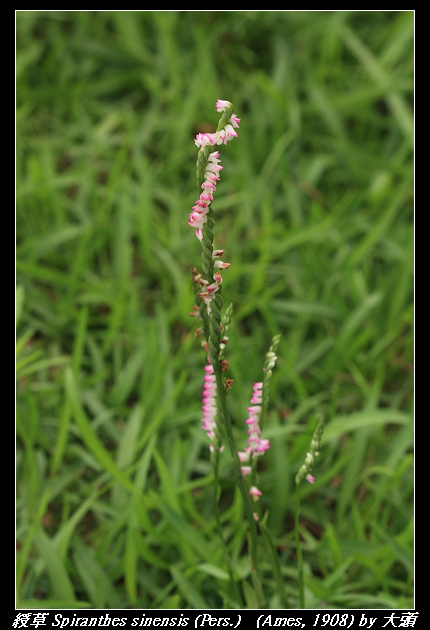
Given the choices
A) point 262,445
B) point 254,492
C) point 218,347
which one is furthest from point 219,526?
point 218,347

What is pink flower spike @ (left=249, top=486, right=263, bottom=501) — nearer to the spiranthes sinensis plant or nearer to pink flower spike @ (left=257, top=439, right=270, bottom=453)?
the spiranthes sinensis plant

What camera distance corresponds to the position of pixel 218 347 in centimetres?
101

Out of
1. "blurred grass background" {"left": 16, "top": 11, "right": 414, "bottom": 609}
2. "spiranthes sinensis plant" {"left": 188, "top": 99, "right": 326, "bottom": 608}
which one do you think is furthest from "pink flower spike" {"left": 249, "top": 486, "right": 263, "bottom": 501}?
"blurred grass background" {"left": 16, "top": 11, "right": 414, "bottom": 609}

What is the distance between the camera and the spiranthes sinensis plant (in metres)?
0.92

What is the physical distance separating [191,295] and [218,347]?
1217 mm

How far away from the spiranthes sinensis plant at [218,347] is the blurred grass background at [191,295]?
0.99ft

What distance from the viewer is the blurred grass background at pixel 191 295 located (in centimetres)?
166

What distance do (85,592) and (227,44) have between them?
2.70m

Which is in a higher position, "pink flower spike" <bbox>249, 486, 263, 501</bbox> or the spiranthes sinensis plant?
the spiranthes sinensis plant

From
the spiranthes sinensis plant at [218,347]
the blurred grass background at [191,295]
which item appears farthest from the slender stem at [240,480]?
the blurred grass background at [191,295]

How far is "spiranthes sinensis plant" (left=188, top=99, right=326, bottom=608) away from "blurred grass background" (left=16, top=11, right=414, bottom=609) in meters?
0.30

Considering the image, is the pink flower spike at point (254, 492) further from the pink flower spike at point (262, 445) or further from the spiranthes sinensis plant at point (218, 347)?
the pink flower spike at point (262, 445)

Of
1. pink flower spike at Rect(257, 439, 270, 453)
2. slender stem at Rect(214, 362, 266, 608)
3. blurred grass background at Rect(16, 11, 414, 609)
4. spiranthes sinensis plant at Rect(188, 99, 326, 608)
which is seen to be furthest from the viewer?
blurred grass background at Rect(16, 11, 414, 609)
